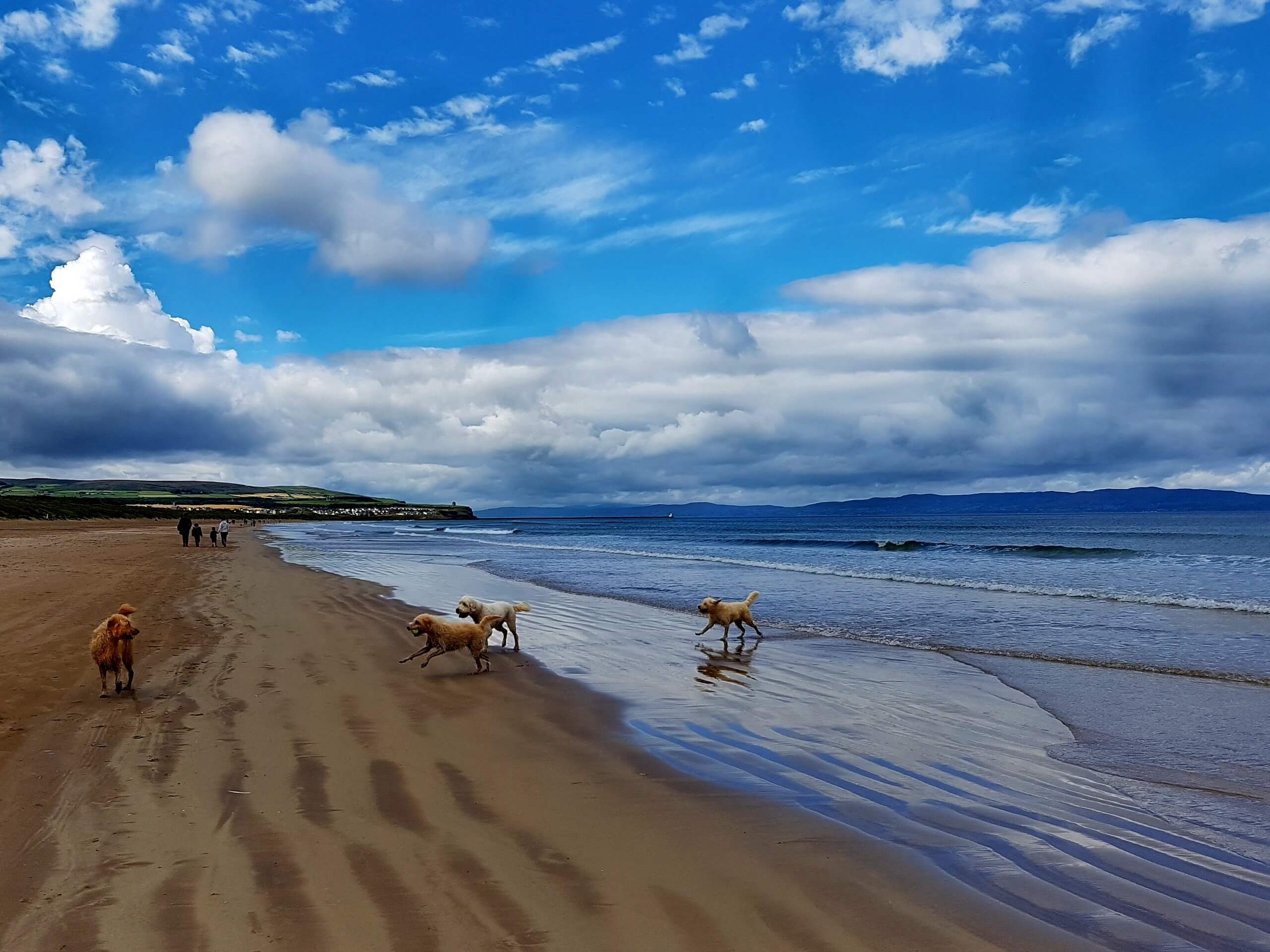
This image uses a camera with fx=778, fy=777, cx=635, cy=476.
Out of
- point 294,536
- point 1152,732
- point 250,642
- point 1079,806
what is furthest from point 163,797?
point 294,536

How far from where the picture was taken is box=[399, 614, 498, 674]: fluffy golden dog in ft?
38.2

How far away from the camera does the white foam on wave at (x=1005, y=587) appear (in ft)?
68.8

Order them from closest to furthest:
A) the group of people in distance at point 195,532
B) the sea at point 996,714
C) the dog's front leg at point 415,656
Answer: the sea at point 996,714 → the dog's front leg at point 415,656 → the group of people in distance at point 195,532

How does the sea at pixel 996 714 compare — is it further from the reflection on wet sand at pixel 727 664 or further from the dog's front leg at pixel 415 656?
the dog's front leg at pixel 415 656

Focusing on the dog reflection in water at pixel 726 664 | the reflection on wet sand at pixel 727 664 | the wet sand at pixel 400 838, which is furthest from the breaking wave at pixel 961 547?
the wet sand at pixel 400 838

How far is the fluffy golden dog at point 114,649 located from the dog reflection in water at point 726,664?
24.4 ft

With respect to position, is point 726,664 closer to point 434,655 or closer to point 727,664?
point 727,664

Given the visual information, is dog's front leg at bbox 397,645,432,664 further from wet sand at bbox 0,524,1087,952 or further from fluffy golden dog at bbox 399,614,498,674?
wet sand at bbox 0,524,1087,952

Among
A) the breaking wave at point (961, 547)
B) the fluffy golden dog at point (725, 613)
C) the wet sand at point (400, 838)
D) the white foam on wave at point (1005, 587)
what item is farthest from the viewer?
the breaking wave at point (961, 547)

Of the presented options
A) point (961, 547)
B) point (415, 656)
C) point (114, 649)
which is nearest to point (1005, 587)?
point (415, 656)

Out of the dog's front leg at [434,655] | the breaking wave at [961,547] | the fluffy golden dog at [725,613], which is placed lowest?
the breaking wave at [961,547]

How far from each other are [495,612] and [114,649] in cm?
570

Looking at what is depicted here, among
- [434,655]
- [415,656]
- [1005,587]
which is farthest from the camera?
[1005,587]

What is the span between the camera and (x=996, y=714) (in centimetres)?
980
